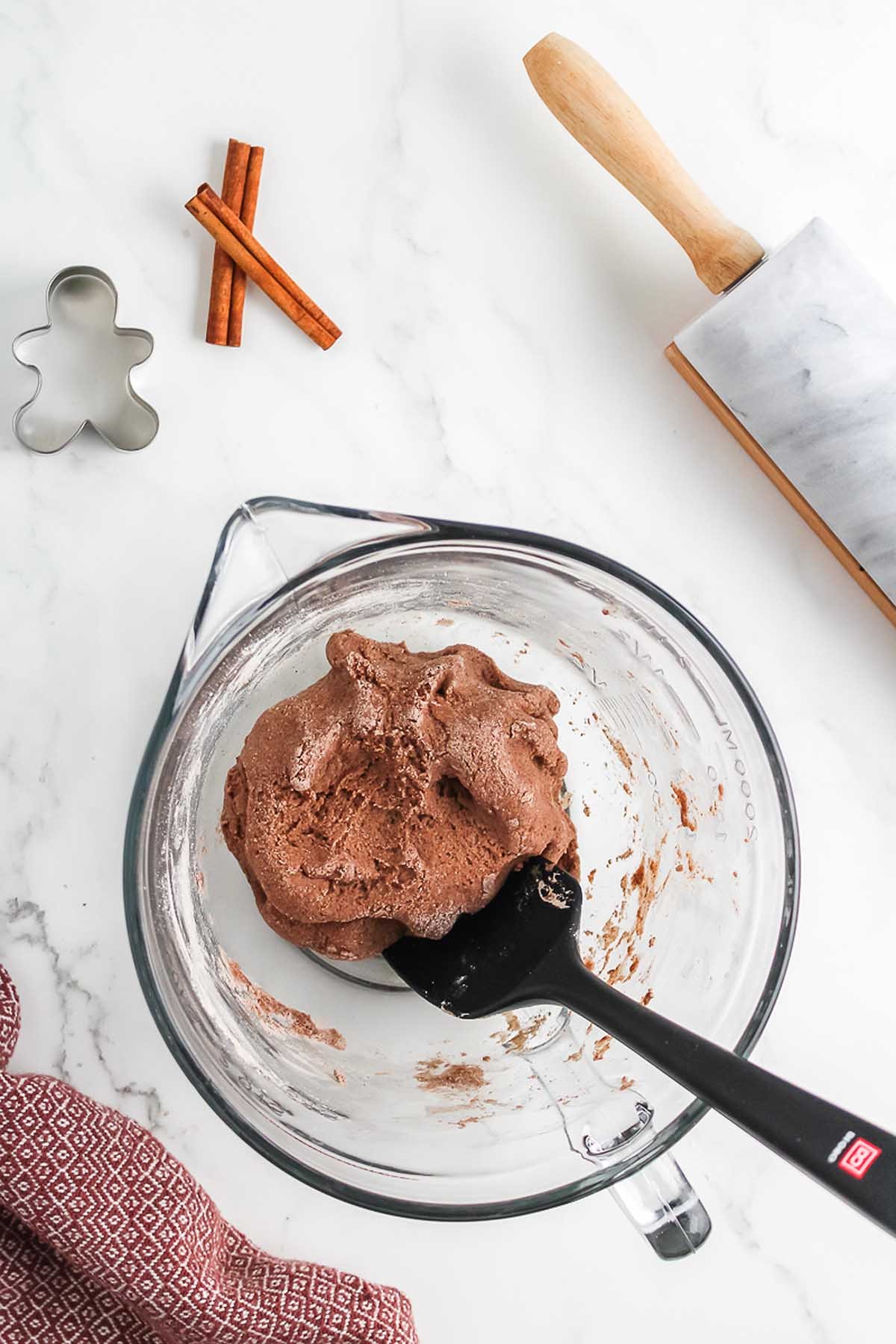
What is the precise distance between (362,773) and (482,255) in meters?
0.72

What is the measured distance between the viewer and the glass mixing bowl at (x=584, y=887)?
1184mm

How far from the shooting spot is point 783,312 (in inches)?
53.6

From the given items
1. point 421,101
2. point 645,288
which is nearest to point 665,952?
point 645,288

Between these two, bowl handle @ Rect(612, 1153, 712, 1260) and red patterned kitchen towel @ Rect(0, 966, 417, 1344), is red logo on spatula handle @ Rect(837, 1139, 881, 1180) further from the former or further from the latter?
red patterned kitchen towel @ Rect(0, 966, 417, 1344)

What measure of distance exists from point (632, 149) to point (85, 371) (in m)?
0.74

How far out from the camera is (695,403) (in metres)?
1.47

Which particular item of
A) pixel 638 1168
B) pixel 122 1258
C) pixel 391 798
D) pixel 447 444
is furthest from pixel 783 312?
pixel 122 1258

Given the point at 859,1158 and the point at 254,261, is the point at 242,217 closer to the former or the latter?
the point at 254,261

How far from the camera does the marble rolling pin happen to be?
1.36 metres

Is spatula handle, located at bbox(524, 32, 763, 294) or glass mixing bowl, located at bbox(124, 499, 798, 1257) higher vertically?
spatula handle, located at bbox(524, 32, 763, 294)

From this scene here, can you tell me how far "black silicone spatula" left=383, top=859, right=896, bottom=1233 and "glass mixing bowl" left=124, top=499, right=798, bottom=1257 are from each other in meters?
0.16

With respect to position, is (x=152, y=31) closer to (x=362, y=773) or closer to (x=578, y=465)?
(x=578, y=465)

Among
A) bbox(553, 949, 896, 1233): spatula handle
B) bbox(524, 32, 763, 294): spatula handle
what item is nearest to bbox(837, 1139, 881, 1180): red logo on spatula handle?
bbox(553, 949, 896, 1233): spatula handle

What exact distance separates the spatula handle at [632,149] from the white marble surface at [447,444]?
0.28ft
